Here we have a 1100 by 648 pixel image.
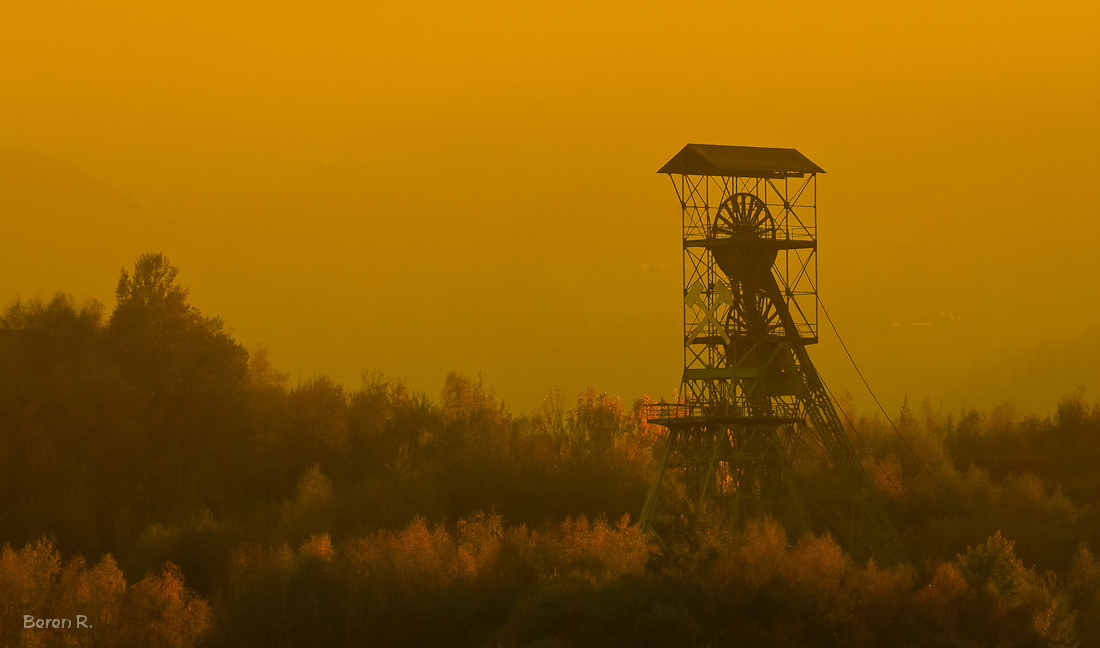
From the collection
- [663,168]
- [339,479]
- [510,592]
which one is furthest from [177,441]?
[663,168]

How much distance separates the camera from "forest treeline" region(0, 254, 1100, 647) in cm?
6856

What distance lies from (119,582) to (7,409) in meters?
26.2

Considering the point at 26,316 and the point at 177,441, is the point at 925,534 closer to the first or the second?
the point at 177,441

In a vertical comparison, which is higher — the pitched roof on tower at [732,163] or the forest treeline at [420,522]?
the pitched roof on tower at [732,163]

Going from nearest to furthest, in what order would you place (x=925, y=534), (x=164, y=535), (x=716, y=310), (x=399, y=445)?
(x=716, y=310) → (x=925, y=534) → (x=164, y=535) → (x=399, y=445)

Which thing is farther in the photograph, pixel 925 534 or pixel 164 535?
pixel 164 535

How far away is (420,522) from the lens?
9369cm

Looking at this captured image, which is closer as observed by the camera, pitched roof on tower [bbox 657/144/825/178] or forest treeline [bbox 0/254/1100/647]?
forest treeline [bbox 0/254/1100/647]

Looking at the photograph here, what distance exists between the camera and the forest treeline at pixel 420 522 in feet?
225

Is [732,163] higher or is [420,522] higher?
[732,163]

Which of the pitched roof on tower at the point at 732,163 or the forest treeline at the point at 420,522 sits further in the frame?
the pitched roof on tower at the point at 732,163

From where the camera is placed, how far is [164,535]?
9438 centimetres

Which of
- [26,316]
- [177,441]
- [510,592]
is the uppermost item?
[26,316]

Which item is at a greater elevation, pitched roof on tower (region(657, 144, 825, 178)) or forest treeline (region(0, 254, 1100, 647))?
pitched roof on tower (region(657, 144, 825, 178))
